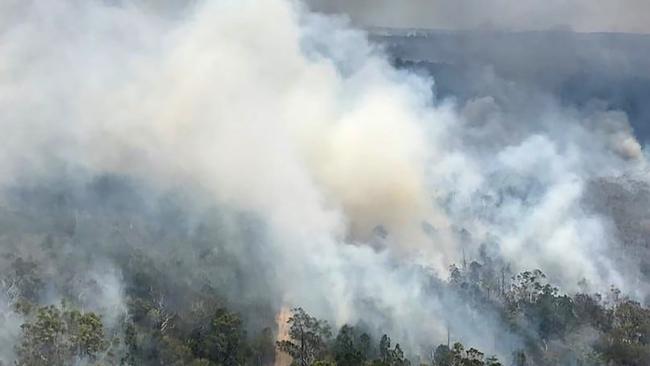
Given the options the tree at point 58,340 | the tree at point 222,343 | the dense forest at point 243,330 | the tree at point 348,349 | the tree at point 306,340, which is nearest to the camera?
the tree at point 58,340

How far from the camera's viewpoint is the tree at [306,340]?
189ft

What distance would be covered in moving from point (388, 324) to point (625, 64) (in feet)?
404

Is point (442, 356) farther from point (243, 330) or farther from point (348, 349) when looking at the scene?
point (243, 330)

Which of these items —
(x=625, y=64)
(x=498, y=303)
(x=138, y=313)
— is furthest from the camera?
(x=625, y=64)

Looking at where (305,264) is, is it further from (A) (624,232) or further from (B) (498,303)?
(A) (624,232)

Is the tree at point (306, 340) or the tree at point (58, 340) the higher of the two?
the tree at point (306, 340)

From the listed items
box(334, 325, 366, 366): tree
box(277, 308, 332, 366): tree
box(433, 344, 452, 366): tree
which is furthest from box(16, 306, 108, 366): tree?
box(433, 344, 452, 366): tree

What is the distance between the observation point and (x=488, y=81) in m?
152

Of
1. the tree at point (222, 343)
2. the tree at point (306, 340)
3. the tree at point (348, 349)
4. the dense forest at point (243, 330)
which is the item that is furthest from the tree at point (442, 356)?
the tree at point (222, 343)

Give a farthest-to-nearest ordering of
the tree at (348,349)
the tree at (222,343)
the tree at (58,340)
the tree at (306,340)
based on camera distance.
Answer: the tree at (306,340)
the tree at (222,343)
the tree at (348,349)
the tree at (58,340)

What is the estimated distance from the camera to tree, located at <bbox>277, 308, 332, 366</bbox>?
57.6 metres

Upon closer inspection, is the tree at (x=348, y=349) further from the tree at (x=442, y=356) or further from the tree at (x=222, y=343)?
the tree at (x=222, y=343)

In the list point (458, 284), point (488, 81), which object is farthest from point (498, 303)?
point (488, 81)

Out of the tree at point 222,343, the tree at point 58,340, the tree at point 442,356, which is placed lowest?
the tree at point 58,340
